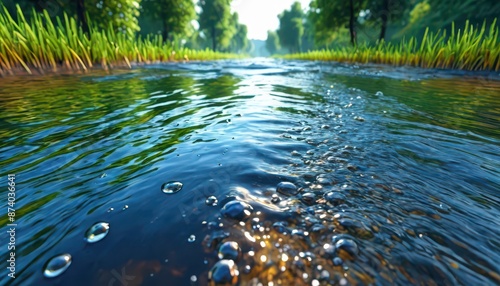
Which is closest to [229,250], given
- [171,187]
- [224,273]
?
[224,273]

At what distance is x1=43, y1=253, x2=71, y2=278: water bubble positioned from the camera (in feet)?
2.95

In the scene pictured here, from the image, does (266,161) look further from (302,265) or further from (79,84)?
(79,84)

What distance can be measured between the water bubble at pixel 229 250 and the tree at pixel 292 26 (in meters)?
58.7

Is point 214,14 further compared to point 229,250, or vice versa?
point 214,14

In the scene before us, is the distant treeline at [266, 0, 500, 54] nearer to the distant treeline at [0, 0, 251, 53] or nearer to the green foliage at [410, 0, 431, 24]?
the green foliage at [410, 0, 431, 24]

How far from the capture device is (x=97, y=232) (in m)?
1.09

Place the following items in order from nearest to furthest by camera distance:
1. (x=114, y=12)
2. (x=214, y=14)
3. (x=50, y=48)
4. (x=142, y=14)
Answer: (x=50, y=48) < (x=114, y=12) < (x=142, y=14) < (x=214, y=14)

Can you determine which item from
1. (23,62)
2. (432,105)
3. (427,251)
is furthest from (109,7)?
(427,251)

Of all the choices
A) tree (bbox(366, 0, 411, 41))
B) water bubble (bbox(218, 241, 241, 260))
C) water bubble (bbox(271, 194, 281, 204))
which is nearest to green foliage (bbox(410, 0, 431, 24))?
tree (bbox(366, 0, 411, 41))

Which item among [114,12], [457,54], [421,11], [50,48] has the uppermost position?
[421,11]

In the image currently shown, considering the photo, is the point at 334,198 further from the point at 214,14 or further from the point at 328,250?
the point at 214,14

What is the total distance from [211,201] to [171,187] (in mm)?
319

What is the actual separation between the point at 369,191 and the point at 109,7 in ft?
48.4

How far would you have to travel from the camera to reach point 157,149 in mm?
1994
